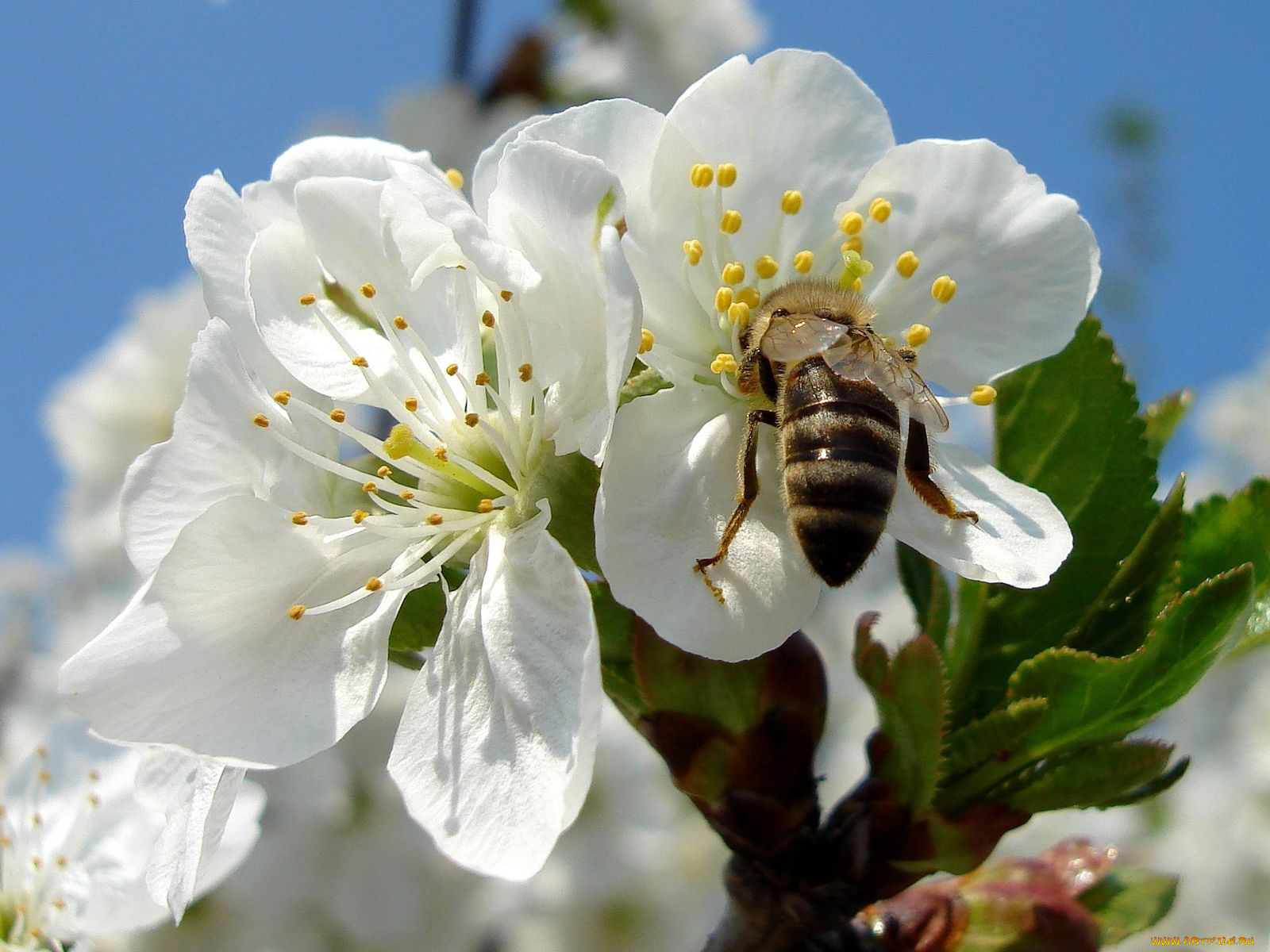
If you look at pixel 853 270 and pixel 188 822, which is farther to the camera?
pixel 853 270

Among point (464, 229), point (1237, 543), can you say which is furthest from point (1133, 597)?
point (464, 229)

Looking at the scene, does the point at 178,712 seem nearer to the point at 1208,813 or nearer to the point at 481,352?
the point at 481,352

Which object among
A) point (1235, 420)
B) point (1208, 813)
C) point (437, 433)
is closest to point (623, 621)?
point (437, 433)

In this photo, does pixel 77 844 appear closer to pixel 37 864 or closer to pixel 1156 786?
pixel 37 864

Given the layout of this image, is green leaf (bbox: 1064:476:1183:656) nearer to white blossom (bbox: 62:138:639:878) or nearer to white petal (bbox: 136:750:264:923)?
white blossom (bbox: 62:138:639:878)

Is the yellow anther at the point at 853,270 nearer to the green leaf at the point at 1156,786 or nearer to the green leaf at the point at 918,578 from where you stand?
the green leaf at the point at 918,578

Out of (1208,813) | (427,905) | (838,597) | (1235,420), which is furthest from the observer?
(1235,420)

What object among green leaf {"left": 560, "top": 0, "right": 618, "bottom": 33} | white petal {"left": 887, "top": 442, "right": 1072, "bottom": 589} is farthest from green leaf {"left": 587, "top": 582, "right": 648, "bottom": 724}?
green leaf {"left": 560, "top": 0, "right": 618, "bottom": 33}
